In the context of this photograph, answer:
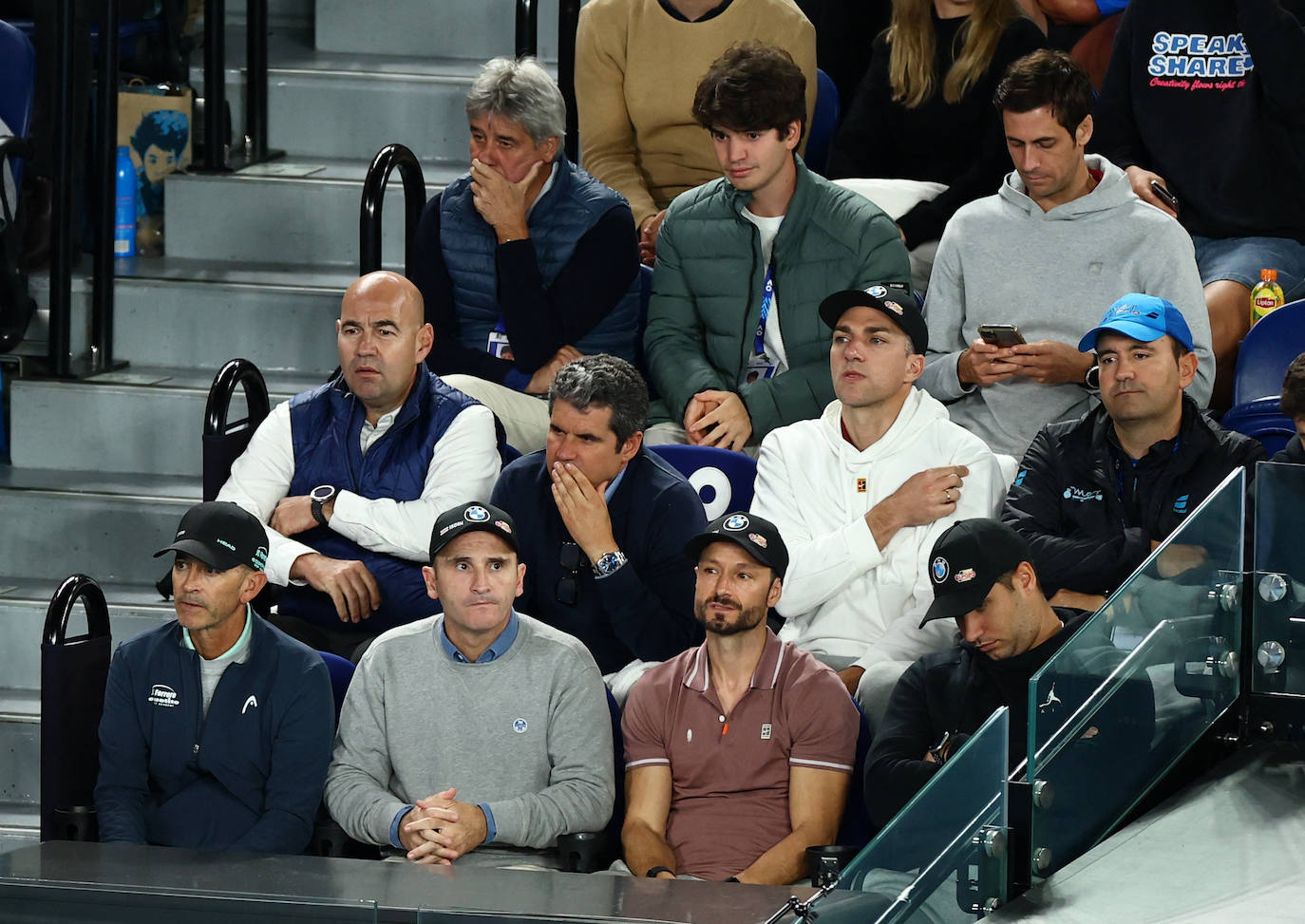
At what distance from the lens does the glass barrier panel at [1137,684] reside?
10.5ft

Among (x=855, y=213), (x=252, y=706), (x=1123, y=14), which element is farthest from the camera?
(x=1123, y=14)

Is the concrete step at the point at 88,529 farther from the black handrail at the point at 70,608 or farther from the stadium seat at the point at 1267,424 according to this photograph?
the stadium seat at the point at 1267,424

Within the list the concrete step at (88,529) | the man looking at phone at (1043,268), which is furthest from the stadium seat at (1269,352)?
the concrete step at (88,529)

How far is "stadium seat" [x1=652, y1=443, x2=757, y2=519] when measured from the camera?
4.57m

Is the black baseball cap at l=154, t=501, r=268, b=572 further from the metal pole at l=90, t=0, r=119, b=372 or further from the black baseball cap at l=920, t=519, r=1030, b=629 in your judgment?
the metal pole at l=90, t=0, r=119, b=372

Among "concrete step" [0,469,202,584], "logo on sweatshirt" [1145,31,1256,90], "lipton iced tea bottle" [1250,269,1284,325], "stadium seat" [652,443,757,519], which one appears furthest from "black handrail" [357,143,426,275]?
"lipton iced tea bottle" [1250,269,1284,325]

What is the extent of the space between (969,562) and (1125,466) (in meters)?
0.68

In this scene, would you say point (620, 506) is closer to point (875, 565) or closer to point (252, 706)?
point (875, 565)

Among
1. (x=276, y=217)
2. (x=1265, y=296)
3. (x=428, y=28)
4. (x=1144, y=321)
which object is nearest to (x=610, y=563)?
(x=1144, y=321)

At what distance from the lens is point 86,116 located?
564cm

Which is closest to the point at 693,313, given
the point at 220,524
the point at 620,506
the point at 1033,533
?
the point at 620,506

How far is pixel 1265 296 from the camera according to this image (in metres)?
4.98

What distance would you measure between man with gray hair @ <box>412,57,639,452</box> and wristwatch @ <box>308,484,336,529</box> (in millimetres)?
519

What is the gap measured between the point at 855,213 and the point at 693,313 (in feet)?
1.59
